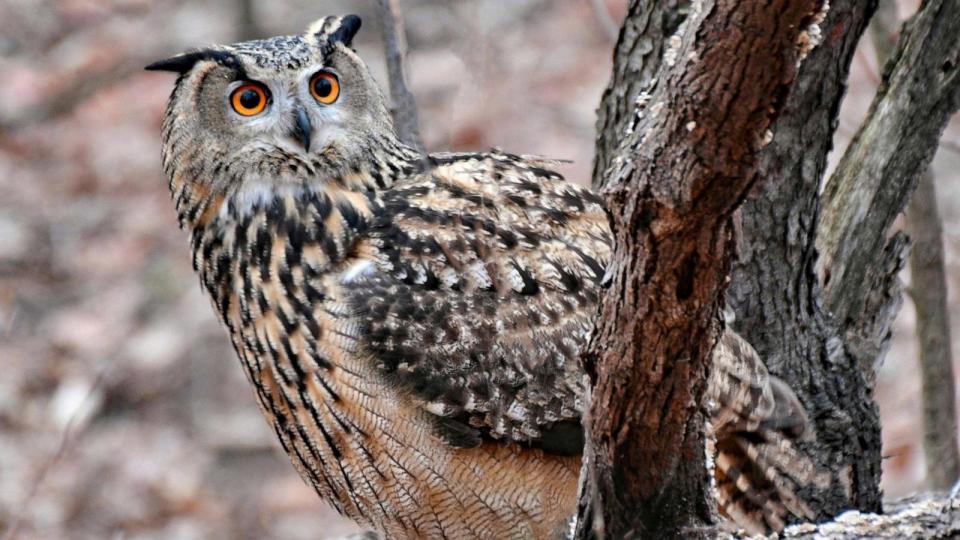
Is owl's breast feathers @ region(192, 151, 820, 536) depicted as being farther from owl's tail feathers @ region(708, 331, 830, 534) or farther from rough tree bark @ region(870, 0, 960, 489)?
rough tree bark @ region(870, 0, 960, 489)

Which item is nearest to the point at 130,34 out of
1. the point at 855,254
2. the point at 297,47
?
the point at 297,47

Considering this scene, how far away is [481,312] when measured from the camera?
2916mm

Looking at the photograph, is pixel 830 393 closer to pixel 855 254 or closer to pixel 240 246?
pixel 855 254

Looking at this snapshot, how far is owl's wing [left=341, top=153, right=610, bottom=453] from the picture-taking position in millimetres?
2891

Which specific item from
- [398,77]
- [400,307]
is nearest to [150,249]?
[398,77]

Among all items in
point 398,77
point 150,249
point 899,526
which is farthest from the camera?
point 150,249

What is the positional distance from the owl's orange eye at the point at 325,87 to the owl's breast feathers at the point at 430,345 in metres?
0.22

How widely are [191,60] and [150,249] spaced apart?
4.42 meters

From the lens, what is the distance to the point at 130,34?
8.56m

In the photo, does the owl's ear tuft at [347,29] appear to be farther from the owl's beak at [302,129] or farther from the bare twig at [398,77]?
the owl's beak at [302,129]

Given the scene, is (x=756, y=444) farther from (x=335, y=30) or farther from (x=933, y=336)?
(x=335, y=30)

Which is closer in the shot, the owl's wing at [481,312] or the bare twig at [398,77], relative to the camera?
the owl's wing at [481,312]

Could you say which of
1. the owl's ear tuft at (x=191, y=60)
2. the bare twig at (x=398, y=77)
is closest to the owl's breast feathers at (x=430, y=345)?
the owl's ear tuft at (x=191, y=60)

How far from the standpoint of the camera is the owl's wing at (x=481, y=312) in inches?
114
